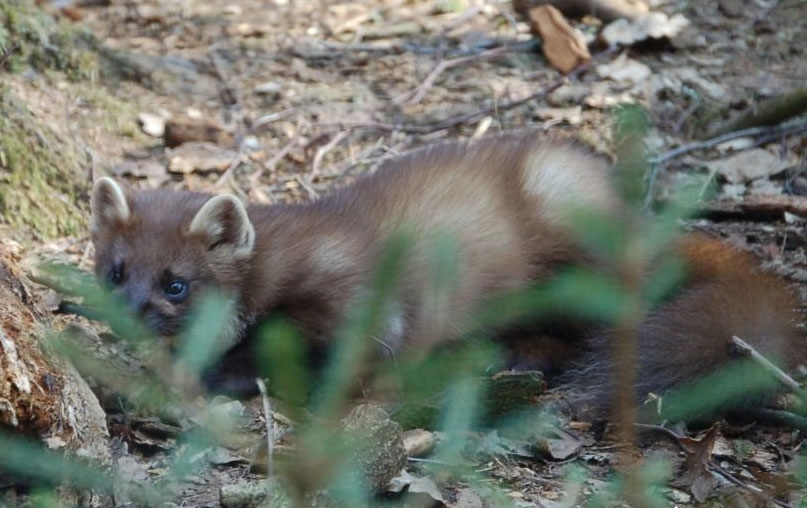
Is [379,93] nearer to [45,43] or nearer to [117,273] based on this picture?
[45,43]

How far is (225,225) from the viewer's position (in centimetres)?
467

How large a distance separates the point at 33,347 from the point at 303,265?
182 centimetres

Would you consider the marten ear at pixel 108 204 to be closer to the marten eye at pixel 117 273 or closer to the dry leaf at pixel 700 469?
the marten eye at pixel 117 273

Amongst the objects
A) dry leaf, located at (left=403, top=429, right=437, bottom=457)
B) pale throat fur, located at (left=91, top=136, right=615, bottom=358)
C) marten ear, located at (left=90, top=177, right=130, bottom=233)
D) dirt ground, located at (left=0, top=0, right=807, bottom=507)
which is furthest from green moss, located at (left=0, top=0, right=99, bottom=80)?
dry leaf, located at (left=403, top=429, right=437, bottom=457)

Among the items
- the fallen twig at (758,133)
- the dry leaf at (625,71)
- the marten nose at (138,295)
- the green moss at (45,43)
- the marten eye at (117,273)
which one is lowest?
the fallen twig at (758,133)

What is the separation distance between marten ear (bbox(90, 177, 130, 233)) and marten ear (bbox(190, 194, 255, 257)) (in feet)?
1.05

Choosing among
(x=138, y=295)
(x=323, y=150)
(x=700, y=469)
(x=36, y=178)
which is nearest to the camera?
(x=700, y=469)

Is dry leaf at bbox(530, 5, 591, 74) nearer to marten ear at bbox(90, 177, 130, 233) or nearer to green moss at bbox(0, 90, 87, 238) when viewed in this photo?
green moss at bbox(0, 90, 87, 238)

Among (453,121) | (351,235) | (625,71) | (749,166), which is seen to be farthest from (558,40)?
(351,235)

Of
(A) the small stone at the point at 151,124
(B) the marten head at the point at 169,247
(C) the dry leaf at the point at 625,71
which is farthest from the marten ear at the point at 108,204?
(C) the dry leaf at the point at 625,71

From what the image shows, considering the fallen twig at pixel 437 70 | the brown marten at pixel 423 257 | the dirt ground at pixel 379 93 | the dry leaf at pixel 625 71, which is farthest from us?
the fallen twig at pixel 437 70

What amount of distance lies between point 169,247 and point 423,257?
1138 mm

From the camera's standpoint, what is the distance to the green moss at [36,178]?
5.33 metres

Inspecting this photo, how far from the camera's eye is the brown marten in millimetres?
4203
